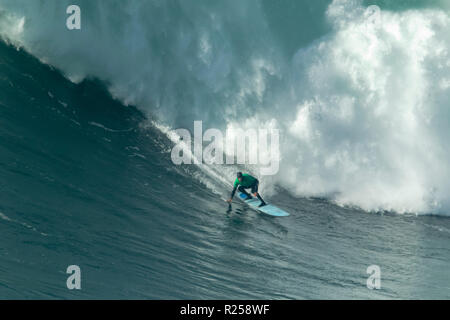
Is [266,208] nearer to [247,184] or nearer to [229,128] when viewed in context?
[247,184]

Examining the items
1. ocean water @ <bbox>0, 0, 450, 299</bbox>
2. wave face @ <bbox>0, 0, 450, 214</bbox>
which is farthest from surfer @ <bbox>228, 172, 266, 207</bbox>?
wave face @ <bbox>0, 0, 450, 214</bbox>

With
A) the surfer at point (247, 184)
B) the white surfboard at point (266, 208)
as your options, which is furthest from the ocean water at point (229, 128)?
the surfer at point (247, 184)

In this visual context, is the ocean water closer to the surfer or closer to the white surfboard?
the white surfboard

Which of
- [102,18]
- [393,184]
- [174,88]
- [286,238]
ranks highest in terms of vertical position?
[102,18]

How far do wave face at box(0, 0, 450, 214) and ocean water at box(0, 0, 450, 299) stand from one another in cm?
5

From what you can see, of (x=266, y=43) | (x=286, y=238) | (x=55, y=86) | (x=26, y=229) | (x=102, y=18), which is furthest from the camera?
(x=266, y=43)

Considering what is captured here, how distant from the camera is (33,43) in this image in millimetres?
16812

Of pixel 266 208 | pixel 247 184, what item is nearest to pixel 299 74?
pixel 247 184

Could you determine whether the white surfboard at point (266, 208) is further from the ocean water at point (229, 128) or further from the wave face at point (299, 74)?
the wave face at point (299, 74)

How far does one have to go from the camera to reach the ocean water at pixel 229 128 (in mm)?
9891

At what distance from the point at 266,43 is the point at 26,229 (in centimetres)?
1231
